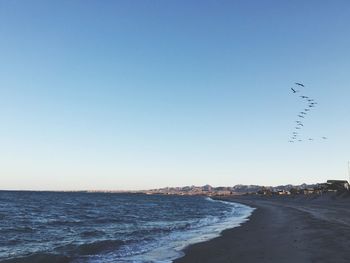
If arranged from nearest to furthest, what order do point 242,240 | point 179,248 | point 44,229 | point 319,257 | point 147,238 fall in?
point 319,257, point 179,248, point 242,240, point 147,238, point 44,229

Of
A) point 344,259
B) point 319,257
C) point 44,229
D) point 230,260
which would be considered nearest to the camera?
point 344,259

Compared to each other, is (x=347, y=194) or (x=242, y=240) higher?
(x=347, y=194)

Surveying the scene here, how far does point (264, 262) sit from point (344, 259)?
2.75 metres

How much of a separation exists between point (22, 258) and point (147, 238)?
33.0ft

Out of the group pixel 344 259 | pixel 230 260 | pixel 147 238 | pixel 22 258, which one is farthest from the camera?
pixel 147 238

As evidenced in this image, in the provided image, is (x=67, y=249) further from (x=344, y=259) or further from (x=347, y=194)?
(x=347, y=194)

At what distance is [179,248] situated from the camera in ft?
72.9

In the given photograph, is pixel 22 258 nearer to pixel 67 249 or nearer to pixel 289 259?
pixel 67 249

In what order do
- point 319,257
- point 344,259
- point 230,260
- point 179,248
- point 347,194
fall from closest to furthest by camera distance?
point 344,259, point 319,257, point 230,260, point 179,248, point 347,194

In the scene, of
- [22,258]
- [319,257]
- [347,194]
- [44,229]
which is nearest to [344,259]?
[319,257]

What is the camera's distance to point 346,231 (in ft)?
77.3

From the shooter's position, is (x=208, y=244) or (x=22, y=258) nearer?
(x=22, y=258)

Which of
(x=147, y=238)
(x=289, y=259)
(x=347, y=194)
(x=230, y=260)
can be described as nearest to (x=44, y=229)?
(x=147, y=238)

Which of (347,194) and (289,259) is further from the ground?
(347,194)
